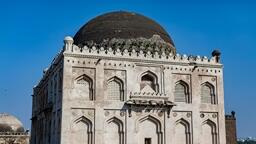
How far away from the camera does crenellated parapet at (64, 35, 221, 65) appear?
23.1m

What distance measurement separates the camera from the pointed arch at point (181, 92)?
80.9 ft

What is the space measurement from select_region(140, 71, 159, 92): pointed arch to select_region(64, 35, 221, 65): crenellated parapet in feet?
3.32

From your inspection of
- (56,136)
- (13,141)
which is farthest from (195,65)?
(13,141)

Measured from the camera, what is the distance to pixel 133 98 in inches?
924

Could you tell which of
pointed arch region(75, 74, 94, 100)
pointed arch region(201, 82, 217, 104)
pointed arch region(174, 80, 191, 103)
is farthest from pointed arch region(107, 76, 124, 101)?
pointed arch region(201, 82, 217, 104)

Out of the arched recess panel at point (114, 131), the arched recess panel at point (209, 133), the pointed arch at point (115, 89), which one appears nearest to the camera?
the arched recess panel at point (114, 131)

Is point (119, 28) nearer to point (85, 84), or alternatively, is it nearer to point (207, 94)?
point (85, 84)

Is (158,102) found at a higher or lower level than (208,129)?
higher

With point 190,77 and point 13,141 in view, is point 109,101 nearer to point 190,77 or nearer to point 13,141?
point 190,77

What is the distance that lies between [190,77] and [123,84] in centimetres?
487

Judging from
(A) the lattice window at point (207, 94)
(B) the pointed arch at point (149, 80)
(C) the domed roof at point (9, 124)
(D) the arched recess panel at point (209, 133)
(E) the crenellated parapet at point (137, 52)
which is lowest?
(D) the arched recess panel at point (209, 133)

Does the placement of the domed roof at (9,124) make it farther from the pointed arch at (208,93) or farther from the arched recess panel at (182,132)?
the pointed arch at (208,93)

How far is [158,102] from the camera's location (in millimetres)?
23641

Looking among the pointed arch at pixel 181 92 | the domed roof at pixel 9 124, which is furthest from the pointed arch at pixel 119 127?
the domed roof at pixel 9 124
